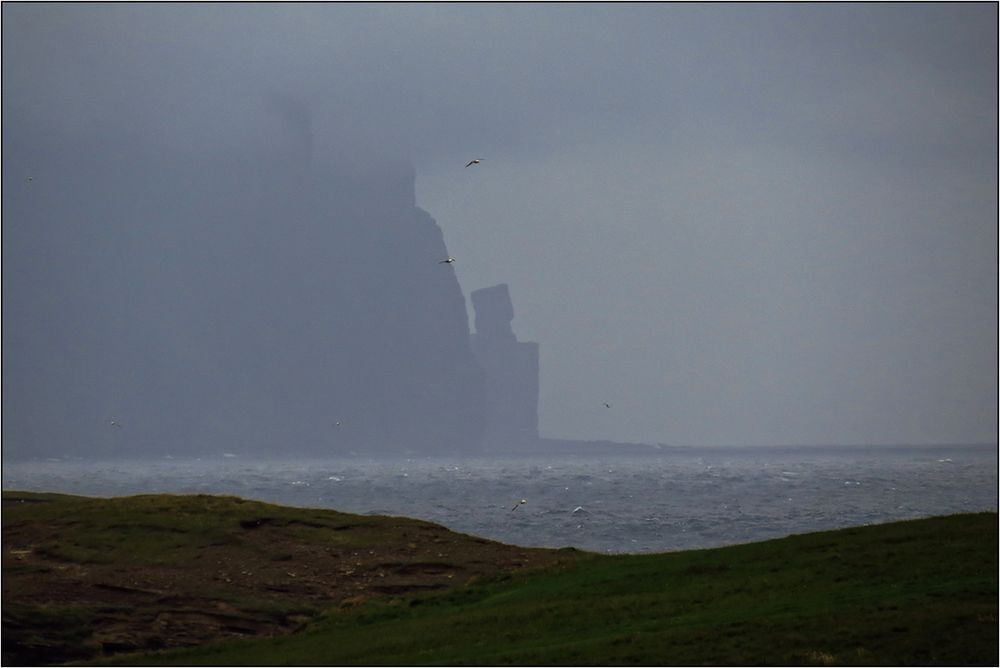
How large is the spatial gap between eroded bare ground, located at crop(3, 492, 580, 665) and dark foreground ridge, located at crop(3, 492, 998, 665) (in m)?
0.08

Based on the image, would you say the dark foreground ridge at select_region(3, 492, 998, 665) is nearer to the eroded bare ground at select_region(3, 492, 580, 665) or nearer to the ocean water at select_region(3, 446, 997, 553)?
the eroded bare ground at select_region(3, 492, 580, 665)

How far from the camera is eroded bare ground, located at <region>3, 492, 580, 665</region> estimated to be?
3028 centimetres

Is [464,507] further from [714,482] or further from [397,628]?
[397,628]

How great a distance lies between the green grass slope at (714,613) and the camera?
854 inches

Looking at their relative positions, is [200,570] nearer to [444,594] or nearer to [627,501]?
[444,594]

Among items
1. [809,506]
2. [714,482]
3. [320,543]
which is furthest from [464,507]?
[320,543]

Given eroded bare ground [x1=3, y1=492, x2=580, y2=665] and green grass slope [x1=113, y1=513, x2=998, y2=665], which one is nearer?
green grass slope [x1=113, y1=513, x2=998, y2=665]

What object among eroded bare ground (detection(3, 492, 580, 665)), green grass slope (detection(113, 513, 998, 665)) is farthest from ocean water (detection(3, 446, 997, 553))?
green grass slope (detection(113, 513, 998, 665))

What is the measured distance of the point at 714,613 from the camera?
25.4 metres

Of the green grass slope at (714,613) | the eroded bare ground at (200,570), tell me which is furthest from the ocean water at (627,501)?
the green grass slope at (714,613)

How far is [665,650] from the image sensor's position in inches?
877

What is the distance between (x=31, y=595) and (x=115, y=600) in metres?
2.16

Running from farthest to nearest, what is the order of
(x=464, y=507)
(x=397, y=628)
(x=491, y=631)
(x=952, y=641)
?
(x=464, y=507)
(x=397, y=628)
(x=491, y=631)
(x=952, y=641)

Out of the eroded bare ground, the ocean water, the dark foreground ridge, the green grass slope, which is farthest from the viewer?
the ocean water
